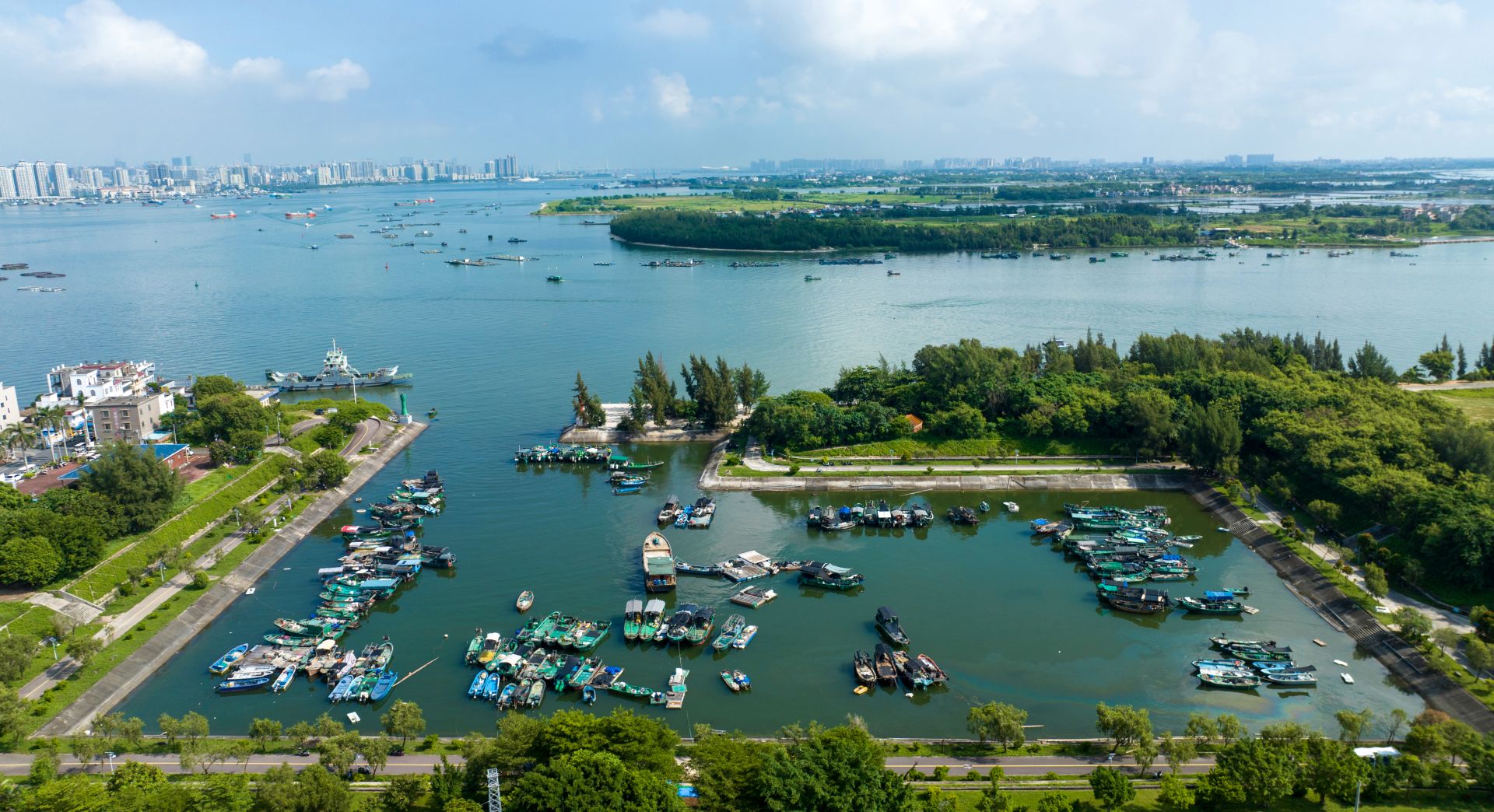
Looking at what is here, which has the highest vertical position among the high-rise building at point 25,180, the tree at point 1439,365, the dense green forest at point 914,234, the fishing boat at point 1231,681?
the high-rise building at point 25,180

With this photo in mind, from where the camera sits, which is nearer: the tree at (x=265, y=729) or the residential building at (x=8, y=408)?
the tree at (x=265, y=729)

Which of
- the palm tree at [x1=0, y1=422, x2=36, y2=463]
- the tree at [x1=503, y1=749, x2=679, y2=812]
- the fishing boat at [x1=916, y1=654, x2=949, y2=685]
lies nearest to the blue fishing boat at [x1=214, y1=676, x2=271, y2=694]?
the tree at [x1=503, y1=749, x2=679, y2=812]

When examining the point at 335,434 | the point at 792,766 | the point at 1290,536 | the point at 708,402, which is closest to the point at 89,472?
the point at 335,434

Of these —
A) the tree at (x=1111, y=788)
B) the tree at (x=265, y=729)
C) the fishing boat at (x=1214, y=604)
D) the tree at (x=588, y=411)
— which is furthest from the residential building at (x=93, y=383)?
the fishing boat at (x=1214, y=604)

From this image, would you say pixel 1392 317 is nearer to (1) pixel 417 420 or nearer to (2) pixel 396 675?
(1) pixel 417 420

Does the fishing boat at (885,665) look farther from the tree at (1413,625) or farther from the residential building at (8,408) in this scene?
the residential building at (8,408)

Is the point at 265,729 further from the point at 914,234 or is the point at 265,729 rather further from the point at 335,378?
the point at 914,234

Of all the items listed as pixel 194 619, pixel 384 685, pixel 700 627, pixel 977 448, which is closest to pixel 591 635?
pixel 700 627

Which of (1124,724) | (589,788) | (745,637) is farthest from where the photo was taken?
(745,637)
